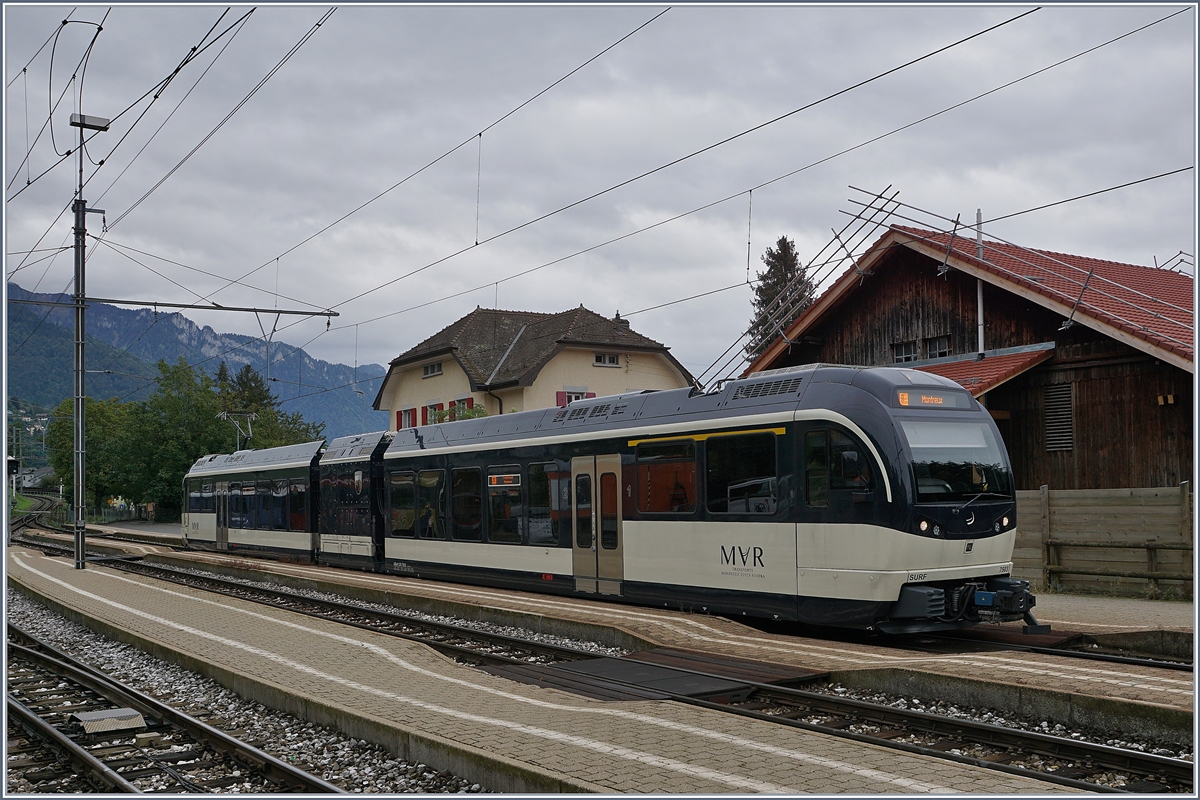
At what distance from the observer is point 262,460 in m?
30.2

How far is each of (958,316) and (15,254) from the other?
24671mm

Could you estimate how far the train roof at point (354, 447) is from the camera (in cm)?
2323

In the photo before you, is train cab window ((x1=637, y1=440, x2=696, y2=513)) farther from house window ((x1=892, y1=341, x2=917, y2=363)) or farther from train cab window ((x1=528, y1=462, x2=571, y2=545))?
house window ((x1=892, y1=341, x2=917, y2=363))

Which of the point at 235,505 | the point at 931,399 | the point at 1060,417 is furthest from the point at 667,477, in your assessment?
the point at 235,505

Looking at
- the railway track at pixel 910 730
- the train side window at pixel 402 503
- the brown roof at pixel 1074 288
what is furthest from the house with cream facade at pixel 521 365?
the railway track at pixel 910 730

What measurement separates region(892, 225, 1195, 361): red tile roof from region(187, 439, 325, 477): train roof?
1506 cm

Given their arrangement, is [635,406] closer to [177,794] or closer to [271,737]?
[271,737]

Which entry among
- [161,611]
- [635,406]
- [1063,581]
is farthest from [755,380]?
[161,611]

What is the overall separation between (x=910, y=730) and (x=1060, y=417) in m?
13.6

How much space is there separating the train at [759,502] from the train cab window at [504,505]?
42mm

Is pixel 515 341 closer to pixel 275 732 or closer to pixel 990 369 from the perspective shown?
pixel 990 369

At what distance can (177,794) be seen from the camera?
7160mm

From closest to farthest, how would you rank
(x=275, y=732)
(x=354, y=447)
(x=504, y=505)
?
(x=275, y=732) < (x=504, y=505) < (x=354, y=447)

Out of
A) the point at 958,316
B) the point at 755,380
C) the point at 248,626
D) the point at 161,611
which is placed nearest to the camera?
the point at 755,380
